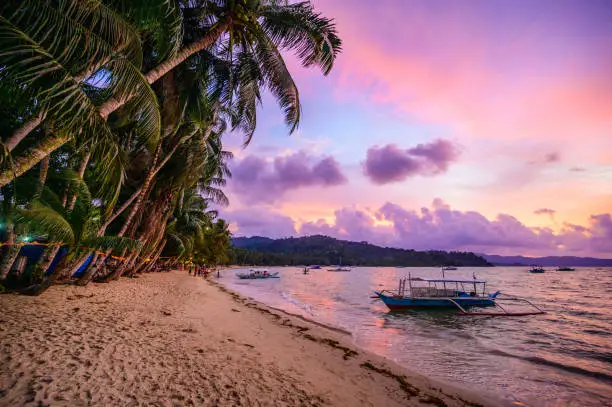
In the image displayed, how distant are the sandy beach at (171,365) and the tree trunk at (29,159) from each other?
2.74 m

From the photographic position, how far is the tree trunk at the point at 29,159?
13.1 ft

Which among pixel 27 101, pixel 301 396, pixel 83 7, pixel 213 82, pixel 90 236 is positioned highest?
pixel 213 82

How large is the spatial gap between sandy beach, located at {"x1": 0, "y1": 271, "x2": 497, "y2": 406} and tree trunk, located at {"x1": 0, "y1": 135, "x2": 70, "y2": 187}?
2741mm

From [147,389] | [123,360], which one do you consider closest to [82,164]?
[123,360]

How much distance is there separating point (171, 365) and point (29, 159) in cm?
408

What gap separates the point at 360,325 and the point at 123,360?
12910 millimetres

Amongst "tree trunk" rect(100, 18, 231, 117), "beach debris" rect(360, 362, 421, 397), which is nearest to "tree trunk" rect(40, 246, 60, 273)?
"tree trunk" rect(100, 18, 231, 117)

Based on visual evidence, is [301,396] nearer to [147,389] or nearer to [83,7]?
[147,389]

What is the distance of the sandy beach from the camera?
4062 mm

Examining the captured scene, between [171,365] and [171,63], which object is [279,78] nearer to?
[171,63]

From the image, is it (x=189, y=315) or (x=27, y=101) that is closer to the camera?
(x=27, y=101)

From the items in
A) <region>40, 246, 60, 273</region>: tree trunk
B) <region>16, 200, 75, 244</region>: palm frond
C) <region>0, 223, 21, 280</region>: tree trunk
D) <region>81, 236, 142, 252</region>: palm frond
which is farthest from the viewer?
<region>40, 246, 60, 273</region>: tree trunk

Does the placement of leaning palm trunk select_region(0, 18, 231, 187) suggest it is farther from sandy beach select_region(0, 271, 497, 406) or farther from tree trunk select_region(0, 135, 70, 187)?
sandy beach select_region(0, 271, 497, 406)

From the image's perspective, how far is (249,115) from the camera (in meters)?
10.6
